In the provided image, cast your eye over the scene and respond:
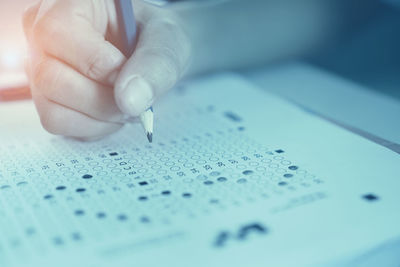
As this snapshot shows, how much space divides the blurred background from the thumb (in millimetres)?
347

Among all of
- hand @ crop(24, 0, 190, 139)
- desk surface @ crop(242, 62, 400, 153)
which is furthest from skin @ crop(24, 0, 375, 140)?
desk surface @ crop(242, 62, 400, 153)

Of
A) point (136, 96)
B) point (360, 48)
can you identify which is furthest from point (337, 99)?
point (136, 96)

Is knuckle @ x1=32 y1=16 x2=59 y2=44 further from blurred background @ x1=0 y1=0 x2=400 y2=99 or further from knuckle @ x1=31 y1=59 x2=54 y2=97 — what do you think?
blurred background @ x1=0 y1=0 x2=400 y2=99

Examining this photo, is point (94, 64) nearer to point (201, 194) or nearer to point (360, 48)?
point (201, 194)

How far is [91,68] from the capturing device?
0.50 m

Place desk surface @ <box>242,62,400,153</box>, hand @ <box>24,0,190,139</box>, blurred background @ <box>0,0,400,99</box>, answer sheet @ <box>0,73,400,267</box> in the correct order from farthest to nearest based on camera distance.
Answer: blurred background @ <box>0,0,400,99</box> → desk surface @ <box>242,62,400,153</box> → hand @ <box>24,0,190,139</box> → answer sheet @ <box>0,73,400,267</box>

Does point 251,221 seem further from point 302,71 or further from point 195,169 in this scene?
point 302,71

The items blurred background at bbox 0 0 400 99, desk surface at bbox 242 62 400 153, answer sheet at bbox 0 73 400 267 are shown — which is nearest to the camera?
answer sheet at bbox 0 73 400 267

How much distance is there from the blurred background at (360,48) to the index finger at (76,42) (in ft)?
1.04

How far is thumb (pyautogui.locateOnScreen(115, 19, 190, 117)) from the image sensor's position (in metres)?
0.47

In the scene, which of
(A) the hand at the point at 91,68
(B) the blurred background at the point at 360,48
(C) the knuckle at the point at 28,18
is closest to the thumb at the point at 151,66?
(A) the hand at the point at 91,68

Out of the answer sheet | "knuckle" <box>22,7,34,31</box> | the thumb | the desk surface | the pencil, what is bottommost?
the answer sheet

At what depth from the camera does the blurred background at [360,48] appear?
0.81m

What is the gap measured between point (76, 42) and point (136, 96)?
9 centimetres
